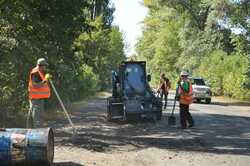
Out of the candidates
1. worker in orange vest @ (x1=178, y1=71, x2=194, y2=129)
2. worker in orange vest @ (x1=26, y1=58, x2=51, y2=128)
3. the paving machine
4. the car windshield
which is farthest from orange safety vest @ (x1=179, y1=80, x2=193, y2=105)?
the car windshield

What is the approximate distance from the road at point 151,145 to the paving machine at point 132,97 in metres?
0.83

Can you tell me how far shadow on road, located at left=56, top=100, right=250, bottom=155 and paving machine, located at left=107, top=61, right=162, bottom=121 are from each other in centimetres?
58

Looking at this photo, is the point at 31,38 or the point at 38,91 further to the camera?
the point at 31,38

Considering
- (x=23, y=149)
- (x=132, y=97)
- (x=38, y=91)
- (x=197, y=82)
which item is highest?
(x=197, y=82)

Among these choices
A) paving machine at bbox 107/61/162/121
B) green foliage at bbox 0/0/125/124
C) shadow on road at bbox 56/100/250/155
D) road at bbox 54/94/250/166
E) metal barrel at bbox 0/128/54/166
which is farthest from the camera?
paving machine at bbox 107/61/162/121

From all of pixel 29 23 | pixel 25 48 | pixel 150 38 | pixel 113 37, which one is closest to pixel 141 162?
pixel 25 48

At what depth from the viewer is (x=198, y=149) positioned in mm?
14828

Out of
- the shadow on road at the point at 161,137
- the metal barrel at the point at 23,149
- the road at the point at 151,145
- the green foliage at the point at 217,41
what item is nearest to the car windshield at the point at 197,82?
the green foliage at the point at 217,41

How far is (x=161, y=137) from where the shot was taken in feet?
57.1

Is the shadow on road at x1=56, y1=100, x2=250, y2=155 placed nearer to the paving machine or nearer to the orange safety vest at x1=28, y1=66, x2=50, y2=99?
the paving machine

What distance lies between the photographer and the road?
42.1ft

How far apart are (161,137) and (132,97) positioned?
5.89 meters

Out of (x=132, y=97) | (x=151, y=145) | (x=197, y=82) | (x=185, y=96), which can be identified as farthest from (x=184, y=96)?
(x=197, y=82)

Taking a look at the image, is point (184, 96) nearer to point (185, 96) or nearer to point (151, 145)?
point (185, 96)
